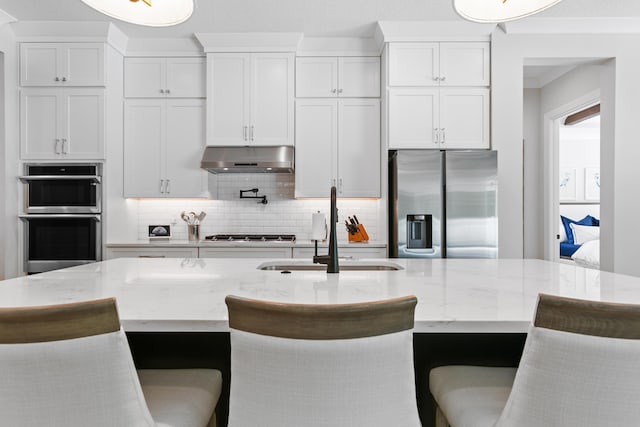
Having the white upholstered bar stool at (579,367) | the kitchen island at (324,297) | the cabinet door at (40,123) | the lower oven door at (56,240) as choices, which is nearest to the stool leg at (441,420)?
the kitchen island at (324,297)

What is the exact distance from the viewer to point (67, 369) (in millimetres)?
781

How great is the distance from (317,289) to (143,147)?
10.0 ft

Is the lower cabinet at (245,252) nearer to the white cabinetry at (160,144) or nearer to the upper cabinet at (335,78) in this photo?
the white cabinetry at (160,144)

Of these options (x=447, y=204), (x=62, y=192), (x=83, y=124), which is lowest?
(x=447, y=204)

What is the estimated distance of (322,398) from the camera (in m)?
0.79

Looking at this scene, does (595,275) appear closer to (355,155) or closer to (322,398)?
(322,398)

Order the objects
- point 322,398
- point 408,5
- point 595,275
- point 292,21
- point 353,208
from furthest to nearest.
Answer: point 353,208 < point 292,21 < point 408,5 < point 595,275 < point 322,398

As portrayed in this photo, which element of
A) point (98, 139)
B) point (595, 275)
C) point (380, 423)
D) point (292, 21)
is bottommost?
point (380, 423)

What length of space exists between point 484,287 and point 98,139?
3.45 metres

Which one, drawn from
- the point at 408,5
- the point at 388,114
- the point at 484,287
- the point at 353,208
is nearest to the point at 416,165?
the point at 388,114

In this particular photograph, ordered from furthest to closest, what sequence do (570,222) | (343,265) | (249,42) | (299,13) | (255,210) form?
1. (570,222)
2. (255,210)
3. (249,42)
4. (299,13)
5. (343,265)

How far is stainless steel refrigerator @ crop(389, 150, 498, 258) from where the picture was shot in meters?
3.31

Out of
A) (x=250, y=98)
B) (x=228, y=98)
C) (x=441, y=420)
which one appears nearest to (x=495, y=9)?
(x=441, y=420)

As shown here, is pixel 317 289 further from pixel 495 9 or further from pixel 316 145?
pixel 316 145
